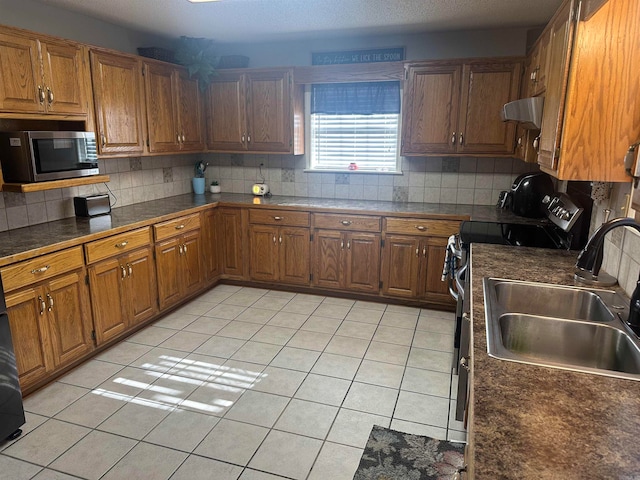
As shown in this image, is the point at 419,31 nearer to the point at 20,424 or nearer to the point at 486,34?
the point at 486,34

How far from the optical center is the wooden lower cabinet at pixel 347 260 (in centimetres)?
394

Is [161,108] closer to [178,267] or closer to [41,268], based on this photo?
[178,267]

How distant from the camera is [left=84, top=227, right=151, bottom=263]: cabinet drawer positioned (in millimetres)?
2893

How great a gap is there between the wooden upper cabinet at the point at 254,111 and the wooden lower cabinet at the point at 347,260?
1.00m

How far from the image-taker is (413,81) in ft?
12.6

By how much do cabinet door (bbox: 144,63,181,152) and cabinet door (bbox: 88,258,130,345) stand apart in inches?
49.8

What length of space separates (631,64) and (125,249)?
305 cm

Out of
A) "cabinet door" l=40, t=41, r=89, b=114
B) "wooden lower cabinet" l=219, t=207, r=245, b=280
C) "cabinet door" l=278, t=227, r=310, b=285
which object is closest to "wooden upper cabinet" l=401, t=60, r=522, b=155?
"cabinet door" l=278, t=227, r=310, b=285

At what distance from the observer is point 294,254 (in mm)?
4180

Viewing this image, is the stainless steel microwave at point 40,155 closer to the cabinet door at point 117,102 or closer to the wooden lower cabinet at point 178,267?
the cabinet door at point 117,102

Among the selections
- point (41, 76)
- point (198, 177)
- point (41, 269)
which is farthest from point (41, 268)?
point (198, 177)

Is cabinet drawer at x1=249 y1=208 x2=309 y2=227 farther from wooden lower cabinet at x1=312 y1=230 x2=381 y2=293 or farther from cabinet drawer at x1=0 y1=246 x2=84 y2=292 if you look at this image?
cabinet drawer at x1=0 y1=246 x2=84 y2=292

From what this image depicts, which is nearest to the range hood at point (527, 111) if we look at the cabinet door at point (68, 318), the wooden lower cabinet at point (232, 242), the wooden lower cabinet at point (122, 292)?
the wooden lower cabinet at point (232, 242)

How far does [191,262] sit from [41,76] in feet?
5.93
